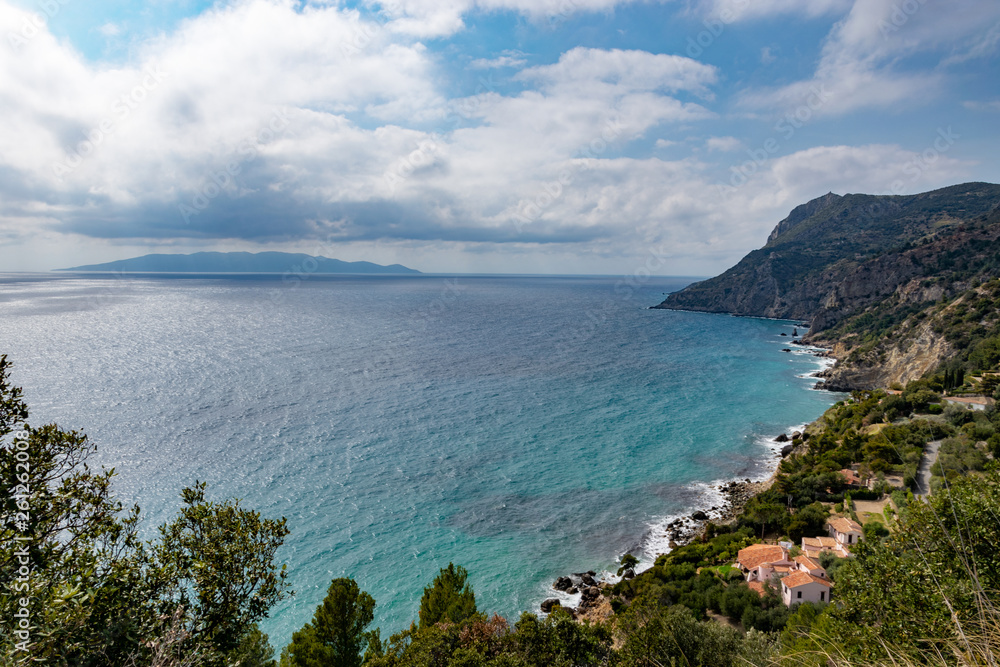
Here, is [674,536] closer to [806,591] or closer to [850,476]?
[806,591]

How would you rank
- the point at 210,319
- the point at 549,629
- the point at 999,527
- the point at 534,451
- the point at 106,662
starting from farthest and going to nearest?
the point at 210,319
the point at 534,451
the point at 549,629
the point at 999,527
the point at 106,662

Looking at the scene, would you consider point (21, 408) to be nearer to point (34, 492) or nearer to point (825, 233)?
point (34, 492)

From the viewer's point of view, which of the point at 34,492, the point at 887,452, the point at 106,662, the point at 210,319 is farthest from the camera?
the point at 210,319

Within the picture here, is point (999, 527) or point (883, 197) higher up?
point (883, 197)

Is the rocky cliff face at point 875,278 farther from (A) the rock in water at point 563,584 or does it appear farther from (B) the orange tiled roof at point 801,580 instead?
(A) the rock in water at point 563,584

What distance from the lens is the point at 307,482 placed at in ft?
129

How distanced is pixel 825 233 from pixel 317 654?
235 metres

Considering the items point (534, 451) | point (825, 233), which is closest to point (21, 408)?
point (534, 451)

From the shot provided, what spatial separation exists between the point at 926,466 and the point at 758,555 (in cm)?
1796

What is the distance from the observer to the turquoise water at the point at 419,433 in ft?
107

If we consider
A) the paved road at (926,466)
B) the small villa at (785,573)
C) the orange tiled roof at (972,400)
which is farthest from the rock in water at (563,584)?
the orange tiled roof at (972,400)

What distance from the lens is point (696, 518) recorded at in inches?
1444

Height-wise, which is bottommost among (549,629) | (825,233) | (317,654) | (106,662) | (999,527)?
(317,654)

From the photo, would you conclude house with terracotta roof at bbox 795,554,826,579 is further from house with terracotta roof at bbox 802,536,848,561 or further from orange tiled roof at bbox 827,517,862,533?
orange tiled roof at bbox 827,517,862,533
